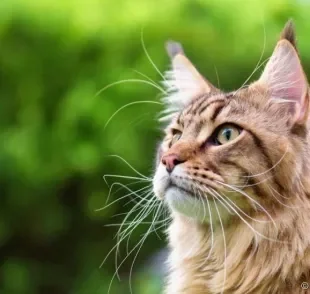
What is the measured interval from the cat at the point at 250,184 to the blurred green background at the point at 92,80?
841 millimetres

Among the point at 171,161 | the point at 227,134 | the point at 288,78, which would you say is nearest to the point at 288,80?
the point at 288,78

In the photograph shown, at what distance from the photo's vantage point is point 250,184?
1.16m

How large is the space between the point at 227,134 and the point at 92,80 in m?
1.07

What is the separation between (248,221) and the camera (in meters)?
1.20

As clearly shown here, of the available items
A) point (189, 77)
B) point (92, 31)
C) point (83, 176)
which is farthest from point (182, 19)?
point (189, 77)

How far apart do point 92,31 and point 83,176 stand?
47 cm

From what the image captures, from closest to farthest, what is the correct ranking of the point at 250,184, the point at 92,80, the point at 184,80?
the point at 250,184, the point at 184,80, the point at 92,80

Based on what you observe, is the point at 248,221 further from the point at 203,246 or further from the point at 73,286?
the point at 73,286

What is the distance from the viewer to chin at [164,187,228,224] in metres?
1.18

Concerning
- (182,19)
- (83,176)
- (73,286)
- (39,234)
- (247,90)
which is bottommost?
(73,286)

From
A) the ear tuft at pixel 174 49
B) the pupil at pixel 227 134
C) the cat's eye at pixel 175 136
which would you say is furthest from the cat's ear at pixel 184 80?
the pupil at pixel 227 134

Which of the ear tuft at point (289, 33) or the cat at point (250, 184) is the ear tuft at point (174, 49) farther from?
the ear tuft at point (289, 33)

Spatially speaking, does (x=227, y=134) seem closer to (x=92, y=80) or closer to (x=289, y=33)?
(x=289, y=33)

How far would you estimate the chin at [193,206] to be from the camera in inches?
46.4
